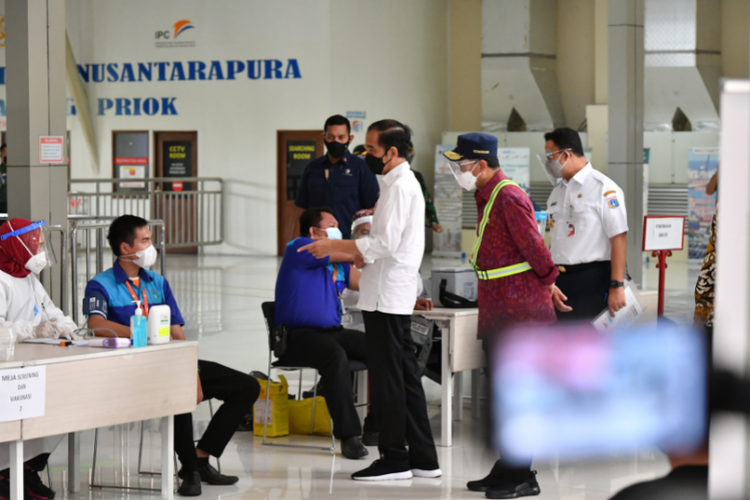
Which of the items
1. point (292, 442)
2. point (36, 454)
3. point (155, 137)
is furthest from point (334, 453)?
point (155, 137)

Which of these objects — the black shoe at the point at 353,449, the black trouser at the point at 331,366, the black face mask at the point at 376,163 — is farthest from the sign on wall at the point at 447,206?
the black face mask at the point at 376,163

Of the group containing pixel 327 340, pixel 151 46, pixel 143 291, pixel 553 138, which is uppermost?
pixel 151 46

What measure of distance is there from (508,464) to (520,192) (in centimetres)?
107

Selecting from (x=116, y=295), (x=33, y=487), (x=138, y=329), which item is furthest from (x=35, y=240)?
(x=33, y=487)

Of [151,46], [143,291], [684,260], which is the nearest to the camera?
[143,291]

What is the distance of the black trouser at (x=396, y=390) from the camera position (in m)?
3.97

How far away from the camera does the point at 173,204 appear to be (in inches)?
624

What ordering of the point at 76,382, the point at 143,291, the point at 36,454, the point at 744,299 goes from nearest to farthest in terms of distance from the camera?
the point at 744,299
the point at 76,382
the point at 36,454
the point at 143,291

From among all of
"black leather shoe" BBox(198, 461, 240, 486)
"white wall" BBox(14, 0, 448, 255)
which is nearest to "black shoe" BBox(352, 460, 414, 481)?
"black leather shoe" BBox(198, 461, 240, 486)

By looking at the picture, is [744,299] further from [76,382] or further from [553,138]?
[553,138]

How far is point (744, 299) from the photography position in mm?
856

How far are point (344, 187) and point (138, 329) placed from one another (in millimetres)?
2526

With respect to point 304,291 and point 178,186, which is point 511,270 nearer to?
point 304,291

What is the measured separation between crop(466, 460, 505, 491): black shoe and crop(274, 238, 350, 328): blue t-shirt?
3.92ft
